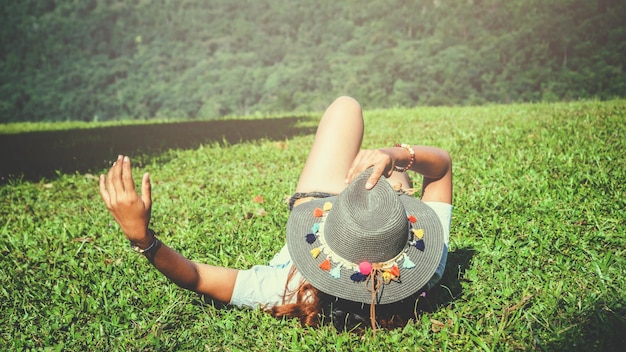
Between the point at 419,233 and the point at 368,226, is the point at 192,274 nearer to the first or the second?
the point at 368,226

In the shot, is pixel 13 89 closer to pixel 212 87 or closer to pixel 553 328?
pixel 212 87

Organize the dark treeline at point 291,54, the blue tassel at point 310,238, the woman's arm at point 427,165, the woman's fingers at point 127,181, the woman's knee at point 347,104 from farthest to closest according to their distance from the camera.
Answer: the dark treeline at point 291,54, the woman's knee at point 347,104, the woman's arm at point 427,165, the blue tassel at point 310,238, the woman's fingers at point 127,181

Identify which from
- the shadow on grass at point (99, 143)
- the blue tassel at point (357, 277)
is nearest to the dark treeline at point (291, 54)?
the shadow on grass at point (99, 143)

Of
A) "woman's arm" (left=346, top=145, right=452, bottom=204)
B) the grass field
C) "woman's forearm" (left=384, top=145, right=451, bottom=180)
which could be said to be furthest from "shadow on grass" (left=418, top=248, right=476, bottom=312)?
"woman's forearm" (left=384, top=145, right=451, bottom=180)

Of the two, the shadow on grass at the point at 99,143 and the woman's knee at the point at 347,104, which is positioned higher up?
the woman's knee at the point at 347,104

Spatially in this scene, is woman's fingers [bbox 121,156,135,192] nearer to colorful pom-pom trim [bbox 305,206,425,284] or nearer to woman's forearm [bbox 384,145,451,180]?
colorful pom-pom trim [bbox 305,206,425,284]

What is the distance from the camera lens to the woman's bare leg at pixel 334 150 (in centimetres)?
303

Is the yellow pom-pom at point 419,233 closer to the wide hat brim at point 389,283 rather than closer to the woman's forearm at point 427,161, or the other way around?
the wide hat brim at point 389,283

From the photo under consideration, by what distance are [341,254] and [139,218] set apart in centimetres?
85

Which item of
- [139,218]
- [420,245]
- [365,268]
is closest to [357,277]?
[365,268]

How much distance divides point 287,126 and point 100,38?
9446 centimetres

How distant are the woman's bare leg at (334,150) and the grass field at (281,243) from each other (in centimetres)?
70

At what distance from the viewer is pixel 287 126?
37.2ft

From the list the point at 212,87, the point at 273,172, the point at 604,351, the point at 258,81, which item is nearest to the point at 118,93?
the point at 212,87
